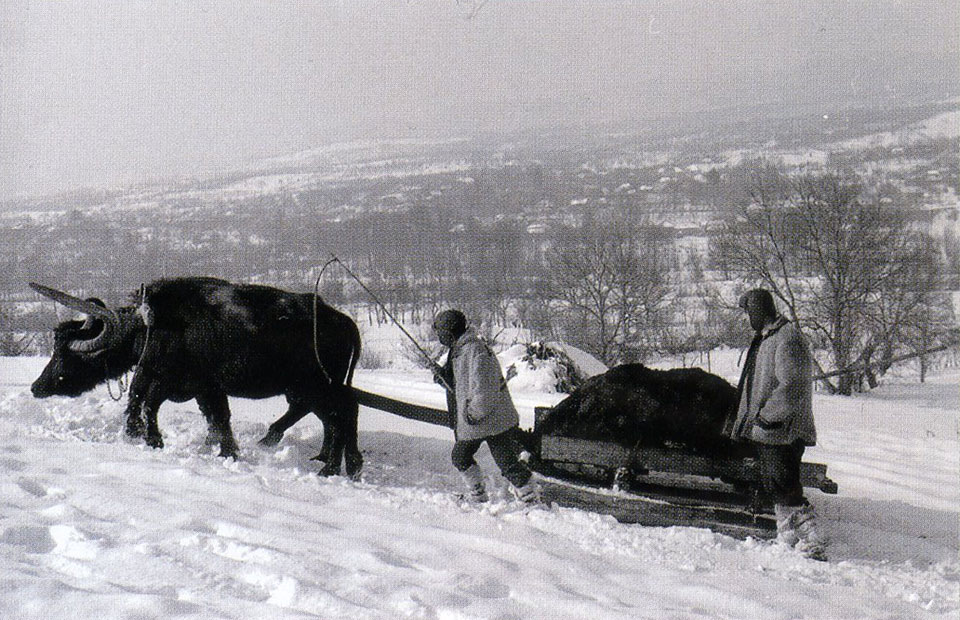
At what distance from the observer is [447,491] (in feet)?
23.2

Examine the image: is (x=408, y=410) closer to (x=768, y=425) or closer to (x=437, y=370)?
(x=437, y=370)

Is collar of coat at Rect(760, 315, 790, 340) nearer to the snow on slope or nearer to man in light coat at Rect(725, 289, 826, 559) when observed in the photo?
man in light coat at Rect(725, 289, 826, 559)

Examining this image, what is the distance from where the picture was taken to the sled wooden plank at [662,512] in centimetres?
593

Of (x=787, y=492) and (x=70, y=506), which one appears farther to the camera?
(x=787, y=492)

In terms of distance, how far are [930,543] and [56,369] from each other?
8.24 metres

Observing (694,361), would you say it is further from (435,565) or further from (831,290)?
(435,565)

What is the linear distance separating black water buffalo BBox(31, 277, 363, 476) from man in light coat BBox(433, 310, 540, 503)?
1.54m

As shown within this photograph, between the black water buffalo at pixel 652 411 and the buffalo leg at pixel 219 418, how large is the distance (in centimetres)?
304

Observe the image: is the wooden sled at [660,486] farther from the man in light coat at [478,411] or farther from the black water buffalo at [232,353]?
the black water buffalo at [232,353]

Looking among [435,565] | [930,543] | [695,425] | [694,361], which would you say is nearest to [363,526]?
[435,565]

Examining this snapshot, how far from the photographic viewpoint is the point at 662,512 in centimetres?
621

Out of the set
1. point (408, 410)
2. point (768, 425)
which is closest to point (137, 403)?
point (408, 410)

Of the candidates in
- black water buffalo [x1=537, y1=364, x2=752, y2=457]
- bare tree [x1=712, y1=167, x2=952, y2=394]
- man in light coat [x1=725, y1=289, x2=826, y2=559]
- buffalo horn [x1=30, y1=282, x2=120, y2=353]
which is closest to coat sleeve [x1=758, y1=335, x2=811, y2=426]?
man in light coat [x1=725, y1=289, x2=826, y2=559]

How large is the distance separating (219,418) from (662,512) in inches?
168
